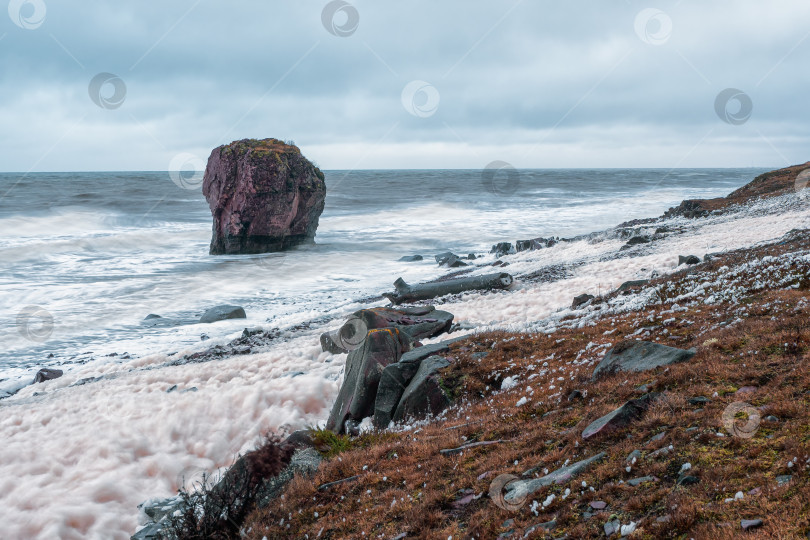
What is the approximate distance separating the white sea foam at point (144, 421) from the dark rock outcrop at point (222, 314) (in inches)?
240

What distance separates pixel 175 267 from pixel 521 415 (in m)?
42.0

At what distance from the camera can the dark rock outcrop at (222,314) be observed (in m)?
28.4

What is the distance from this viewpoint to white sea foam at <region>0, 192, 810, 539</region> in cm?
1102

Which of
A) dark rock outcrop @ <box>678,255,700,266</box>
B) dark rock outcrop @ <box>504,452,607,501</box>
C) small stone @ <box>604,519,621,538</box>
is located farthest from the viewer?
dark rock outcrop @ <box>678,255,700,266</box>

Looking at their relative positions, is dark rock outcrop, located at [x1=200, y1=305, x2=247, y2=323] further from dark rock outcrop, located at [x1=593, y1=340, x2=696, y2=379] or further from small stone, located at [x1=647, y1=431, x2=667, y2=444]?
small stone, located at [x1=647, y1=431, x2=667, y2=444]

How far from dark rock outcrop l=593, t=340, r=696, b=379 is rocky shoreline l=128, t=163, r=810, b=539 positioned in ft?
0.12

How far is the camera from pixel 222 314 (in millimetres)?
28641

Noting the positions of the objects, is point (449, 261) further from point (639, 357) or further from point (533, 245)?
point (639, 357)

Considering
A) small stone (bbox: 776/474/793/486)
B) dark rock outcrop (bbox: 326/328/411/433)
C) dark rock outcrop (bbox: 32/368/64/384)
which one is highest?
small stone (bbox: 776/474/793/486)

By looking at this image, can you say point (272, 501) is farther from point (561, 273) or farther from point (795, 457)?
point (561, 273)

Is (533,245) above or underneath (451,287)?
above

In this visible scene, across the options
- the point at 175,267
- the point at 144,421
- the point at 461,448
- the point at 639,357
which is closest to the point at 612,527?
the point at 461,448

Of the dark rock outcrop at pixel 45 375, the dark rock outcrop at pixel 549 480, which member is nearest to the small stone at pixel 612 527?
the dark rock outcrop at pixel 549 480

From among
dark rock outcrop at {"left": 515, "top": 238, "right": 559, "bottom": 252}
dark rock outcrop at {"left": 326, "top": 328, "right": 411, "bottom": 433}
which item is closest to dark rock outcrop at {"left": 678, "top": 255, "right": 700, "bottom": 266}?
dark rock outcrop at {"left": 326, "top": 328, "right": 411, "bottom": 433}
